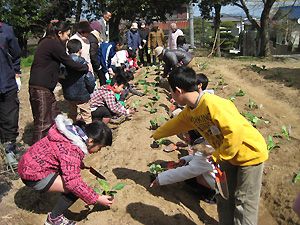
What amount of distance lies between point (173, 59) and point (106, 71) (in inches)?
61.0

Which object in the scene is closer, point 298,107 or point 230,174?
point 230,174

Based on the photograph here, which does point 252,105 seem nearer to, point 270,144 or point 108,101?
point 270,144

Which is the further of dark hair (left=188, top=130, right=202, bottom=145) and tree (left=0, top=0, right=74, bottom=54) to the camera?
tree (left=0, top=0, right=74, bottom=54)

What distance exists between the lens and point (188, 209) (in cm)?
306

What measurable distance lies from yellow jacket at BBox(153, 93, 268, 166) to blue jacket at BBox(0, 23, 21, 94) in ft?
8.14

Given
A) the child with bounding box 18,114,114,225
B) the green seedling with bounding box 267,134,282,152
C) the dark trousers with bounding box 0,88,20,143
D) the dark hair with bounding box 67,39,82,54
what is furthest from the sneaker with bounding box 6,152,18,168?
the green seedling with bounding box 267,134,282,152

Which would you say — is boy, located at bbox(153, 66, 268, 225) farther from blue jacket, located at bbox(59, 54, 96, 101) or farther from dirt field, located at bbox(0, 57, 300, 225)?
blue jacket, located at bbox(59, 54, 96, 101)

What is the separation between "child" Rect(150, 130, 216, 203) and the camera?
2.81 m

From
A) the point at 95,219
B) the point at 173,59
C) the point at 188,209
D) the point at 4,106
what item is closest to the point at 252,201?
the point at 188,209

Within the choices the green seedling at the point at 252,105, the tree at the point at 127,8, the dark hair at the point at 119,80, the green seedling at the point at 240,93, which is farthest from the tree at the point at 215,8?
the dark hair at the point at 119,80

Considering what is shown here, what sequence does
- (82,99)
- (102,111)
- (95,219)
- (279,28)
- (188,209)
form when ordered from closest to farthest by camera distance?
(95,219), (188,209), (82,99), (102,111), (279,28)

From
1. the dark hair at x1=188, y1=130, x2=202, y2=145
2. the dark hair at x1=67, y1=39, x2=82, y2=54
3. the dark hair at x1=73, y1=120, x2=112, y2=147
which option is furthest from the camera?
the dark hair at x1=67, y1=39, x2=82, y2=54

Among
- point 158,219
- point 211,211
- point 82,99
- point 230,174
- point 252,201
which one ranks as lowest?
point 211,211

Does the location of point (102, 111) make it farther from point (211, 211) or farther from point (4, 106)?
point (211, 211)
